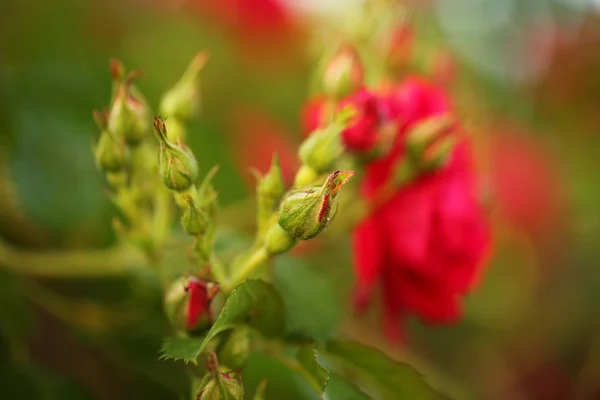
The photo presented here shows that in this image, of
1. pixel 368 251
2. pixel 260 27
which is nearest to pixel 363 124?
pixel 368 251

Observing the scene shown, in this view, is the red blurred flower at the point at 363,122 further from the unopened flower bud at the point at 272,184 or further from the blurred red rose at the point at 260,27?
the blurred red rose at the point at 260,27

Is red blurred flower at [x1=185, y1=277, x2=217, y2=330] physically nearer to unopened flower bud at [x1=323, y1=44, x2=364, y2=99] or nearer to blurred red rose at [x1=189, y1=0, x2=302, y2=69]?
unopened flower bud at [x1=323, y1=44, x2=364, y2=99]

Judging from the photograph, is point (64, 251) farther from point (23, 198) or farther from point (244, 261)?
point (244, 261)

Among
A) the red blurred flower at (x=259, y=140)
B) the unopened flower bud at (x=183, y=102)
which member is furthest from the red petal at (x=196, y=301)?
the red blurred flower at (x=259, y=140)

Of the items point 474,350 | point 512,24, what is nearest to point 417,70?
point 474,350

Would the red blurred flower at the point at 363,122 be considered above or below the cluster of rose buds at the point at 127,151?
above

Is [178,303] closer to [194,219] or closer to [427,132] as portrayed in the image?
[194,219]

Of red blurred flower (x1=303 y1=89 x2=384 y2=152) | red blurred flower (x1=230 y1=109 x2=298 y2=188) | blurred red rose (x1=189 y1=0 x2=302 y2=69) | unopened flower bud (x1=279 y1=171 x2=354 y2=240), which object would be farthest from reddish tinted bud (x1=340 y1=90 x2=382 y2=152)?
blurred red rose (x1=189 y1=0 x2=302 y2=69)

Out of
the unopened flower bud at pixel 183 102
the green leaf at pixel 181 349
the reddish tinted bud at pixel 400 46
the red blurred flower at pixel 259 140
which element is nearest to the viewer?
the green leaf at pixel 181 349
